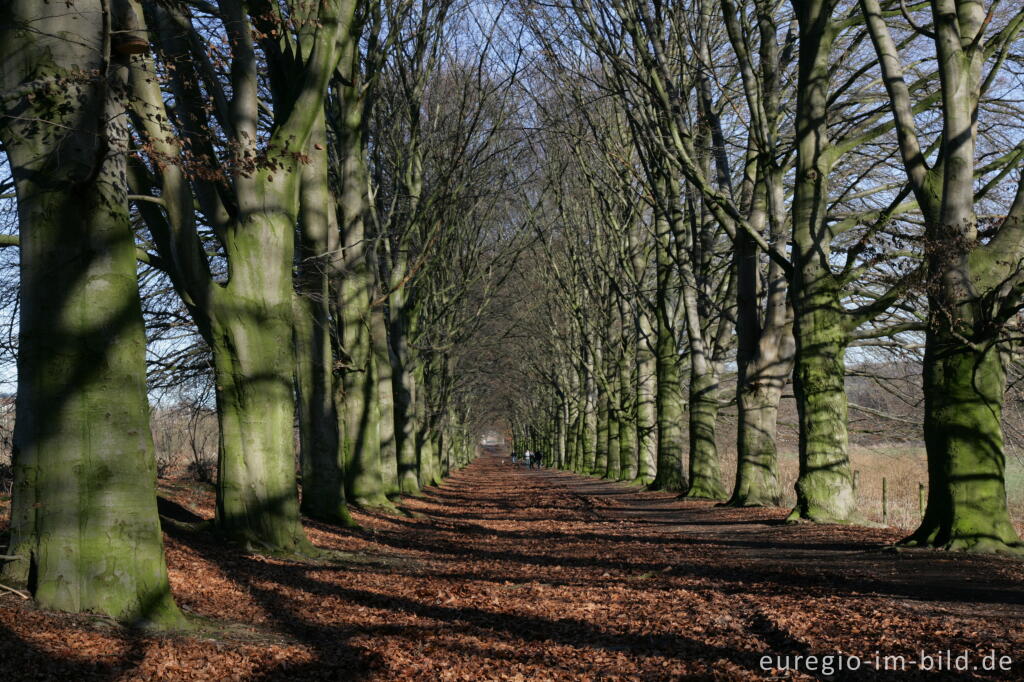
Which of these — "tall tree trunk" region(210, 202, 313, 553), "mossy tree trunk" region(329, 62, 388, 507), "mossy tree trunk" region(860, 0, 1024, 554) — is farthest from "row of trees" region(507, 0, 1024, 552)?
"tall tree trunk" region(210, 202, 313, 553)

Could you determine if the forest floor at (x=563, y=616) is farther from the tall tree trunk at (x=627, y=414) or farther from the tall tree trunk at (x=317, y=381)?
the tall tree trunk at (x=627, y=414)

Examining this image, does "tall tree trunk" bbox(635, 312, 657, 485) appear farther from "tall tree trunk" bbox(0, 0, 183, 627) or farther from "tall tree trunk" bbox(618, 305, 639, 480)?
"tall tree trunk" bbox(0, 0, 183, 627)

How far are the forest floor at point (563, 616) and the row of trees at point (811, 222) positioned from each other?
189cm

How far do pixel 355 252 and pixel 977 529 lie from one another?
1082 centimetres

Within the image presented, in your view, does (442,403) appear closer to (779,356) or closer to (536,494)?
(536,494)

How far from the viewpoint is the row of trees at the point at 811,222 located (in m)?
9.02

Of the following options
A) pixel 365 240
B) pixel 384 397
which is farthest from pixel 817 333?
pixel 384 397

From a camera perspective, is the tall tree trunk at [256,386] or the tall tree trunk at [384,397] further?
the tall tree trunk at [384,397]

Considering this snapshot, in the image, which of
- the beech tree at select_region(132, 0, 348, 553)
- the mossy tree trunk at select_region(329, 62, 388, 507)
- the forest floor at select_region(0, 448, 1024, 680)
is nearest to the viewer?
the forest floor at select_region(0, 448, 1024, 680)

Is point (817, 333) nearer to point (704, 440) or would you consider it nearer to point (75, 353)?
point (704, 440)

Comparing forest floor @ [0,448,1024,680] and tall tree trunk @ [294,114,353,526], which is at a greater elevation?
tall tree trunk @ [294,114,353,526]

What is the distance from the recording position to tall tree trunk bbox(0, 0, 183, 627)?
5277 millimetres

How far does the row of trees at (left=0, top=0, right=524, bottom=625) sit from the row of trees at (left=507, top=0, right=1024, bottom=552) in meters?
5.07

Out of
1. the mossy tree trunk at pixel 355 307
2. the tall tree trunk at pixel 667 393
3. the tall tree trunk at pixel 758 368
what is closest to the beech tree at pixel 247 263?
the mossy tree trunk at pixel 355 307
